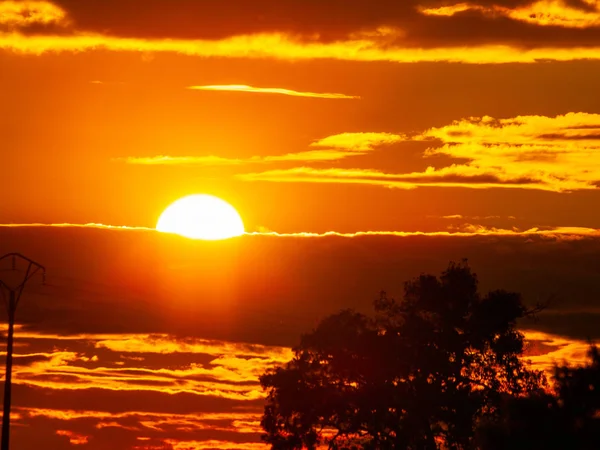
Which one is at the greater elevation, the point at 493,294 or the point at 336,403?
the point at 493,294

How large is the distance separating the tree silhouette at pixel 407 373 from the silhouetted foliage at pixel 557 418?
22192 mm

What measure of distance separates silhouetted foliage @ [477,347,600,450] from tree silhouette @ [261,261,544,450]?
22.2 metres

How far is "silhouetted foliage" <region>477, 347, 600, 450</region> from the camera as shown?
58.1 m

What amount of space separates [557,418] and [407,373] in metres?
26.9

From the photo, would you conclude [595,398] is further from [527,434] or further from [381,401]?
[381,401]

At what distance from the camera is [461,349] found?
86.1 m

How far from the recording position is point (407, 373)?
85.8 m

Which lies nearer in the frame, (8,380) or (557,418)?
(557,418)

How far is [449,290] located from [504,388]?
6458mm

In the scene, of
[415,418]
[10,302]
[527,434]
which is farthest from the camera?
[415,418]

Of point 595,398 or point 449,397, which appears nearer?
point 595,398

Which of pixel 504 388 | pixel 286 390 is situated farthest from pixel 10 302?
pixel 504 388

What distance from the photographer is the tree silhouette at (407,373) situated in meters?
84.4

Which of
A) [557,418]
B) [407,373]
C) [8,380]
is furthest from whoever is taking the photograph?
[407,373]
